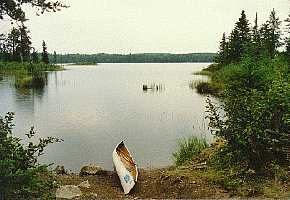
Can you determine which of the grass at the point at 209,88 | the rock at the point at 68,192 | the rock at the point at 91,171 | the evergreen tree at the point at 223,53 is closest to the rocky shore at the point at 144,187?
the rock at the point at 68,192

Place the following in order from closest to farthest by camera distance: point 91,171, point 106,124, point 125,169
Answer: point 125,169 < point 91,171 < point 106,124

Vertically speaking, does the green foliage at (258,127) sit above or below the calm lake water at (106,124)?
above

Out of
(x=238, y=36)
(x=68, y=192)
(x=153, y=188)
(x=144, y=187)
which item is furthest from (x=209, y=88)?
(x=68, y=192)

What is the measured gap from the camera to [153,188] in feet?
33.0

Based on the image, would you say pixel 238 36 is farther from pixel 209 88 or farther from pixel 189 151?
pixel 189 151

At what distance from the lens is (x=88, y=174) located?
11320mm

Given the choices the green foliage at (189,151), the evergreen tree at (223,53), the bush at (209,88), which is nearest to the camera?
the green foliage at (189,151)

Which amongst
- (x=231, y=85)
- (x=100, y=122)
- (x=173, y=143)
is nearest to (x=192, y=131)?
(x=173, y=143)

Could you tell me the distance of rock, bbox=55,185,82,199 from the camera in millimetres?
9030

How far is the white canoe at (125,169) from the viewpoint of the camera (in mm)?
10141

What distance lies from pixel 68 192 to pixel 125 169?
209 centimetres

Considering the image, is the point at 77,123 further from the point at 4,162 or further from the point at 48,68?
the point at 48,68

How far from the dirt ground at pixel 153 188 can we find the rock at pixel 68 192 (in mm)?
160

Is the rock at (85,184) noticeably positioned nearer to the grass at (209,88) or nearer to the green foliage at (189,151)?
the green foliage at (189,151)
